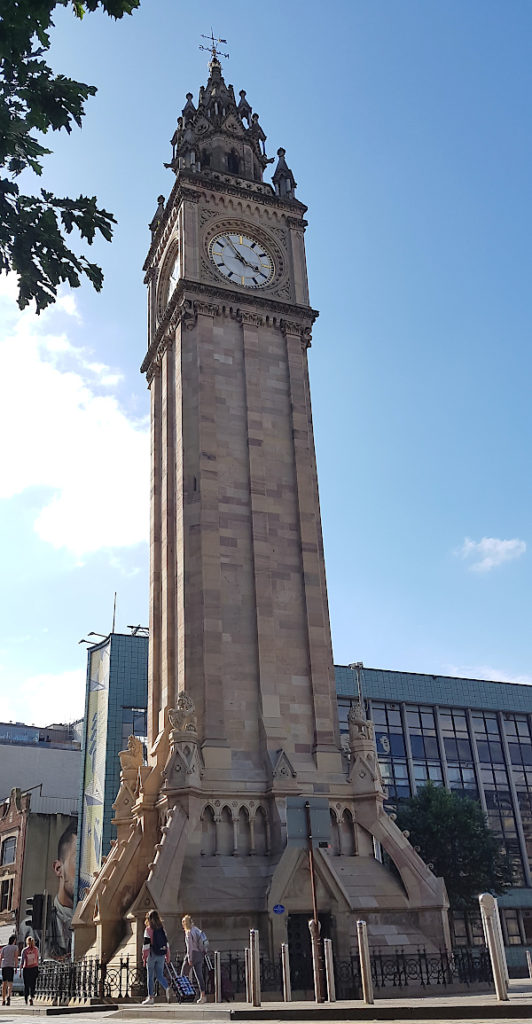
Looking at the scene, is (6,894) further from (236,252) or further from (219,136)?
(219,136)

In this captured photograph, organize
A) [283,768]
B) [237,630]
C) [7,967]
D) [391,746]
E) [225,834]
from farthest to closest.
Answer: [391,746] < [237,630] < [283,768] < [225,834] < [7,967]

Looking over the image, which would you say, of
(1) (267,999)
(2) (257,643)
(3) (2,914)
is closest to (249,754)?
(2) (257,643)

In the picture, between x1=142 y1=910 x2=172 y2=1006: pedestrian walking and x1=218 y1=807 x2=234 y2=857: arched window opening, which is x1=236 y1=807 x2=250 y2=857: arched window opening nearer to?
x1=218 y1=807 x2=234 y2=857: arched window opening

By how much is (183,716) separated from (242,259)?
22.9m

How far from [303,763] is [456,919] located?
3636 centimetres

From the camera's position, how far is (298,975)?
2772cm

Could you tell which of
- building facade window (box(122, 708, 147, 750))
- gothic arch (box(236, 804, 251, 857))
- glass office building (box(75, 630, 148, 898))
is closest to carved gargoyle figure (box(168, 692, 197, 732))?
gothic arch (box(236, 804, 251, 857))

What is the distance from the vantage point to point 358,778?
33.3 m

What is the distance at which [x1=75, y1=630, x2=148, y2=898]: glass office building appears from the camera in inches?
2367

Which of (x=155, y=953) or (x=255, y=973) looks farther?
(x=155, y=953)

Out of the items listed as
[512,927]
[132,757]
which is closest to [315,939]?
[132,757]

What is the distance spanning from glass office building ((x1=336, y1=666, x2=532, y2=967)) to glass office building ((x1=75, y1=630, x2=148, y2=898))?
55.6 ft

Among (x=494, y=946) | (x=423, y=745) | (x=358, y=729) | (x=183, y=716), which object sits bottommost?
(x=494, y=946)

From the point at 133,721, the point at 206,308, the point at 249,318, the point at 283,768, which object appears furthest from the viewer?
the point at 133,721
